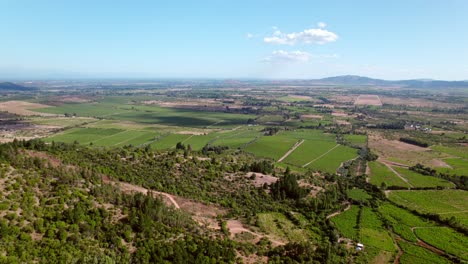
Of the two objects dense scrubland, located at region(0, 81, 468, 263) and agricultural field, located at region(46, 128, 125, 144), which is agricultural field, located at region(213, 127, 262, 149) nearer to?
dense scrubland, located at region(0, 81, 468, 263)

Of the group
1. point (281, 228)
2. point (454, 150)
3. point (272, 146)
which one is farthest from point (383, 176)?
point (454, 150)

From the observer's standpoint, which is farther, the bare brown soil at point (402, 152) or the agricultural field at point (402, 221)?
the bare brown soil at point (402, 152)

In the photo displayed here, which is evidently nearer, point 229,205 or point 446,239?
point 446,239

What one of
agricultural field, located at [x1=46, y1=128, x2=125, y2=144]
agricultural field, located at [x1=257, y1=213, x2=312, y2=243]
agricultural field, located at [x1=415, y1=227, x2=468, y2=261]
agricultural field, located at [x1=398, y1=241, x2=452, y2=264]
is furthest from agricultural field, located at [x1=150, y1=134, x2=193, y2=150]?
agricultural field, located at [x1=415, y1=227, x2=468, y2=261]

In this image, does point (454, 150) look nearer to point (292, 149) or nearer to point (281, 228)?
point (292, 149)

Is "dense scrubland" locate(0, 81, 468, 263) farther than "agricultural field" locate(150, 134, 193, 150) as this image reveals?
No

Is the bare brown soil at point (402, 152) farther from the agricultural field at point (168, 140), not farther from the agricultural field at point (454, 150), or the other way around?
the agricultural field at point (168, 140)

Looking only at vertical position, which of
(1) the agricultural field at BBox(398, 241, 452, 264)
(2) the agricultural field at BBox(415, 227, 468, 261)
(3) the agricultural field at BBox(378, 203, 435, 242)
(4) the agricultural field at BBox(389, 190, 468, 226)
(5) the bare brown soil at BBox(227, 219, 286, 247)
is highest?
(5) the bare brown soil at BBox(227, 219, 286, 247)

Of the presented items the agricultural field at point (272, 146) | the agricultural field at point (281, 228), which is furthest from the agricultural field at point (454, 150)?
the agricultural field at point (281, 228)
